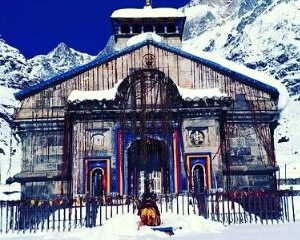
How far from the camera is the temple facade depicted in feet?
81.1

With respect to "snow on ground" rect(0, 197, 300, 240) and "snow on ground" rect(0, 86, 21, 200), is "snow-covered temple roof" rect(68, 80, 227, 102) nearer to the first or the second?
"snow on ground" rect(0, 197, 300, 240)

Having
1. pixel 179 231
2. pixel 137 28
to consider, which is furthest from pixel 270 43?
pixel 179 231

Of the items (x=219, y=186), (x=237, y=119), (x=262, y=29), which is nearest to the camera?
(x=219, y=186)

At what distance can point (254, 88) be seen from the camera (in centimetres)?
2639

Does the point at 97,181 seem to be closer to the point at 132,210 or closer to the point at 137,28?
the point at 132,210

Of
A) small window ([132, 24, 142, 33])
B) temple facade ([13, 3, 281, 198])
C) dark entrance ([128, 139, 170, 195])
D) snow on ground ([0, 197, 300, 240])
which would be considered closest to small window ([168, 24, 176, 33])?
small window ([132, 24, 142, 33])

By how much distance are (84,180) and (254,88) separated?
9913mm

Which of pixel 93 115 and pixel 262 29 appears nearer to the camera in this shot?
pixel 93 115

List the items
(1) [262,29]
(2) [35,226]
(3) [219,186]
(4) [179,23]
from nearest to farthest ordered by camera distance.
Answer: (2) [35,226]
(3) [219,186]
(4) [179,23]
(1) [262,29]

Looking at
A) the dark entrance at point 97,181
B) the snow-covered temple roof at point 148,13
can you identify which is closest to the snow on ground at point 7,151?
the dark entrance at point 97,181

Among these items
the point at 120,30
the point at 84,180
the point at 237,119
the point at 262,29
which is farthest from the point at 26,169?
the point at 262,29

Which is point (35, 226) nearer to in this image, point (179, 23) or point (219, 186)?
point (219, 186)

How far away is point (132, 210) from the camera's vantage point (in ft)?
65.7

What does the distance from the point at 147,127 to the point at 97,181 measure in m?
3.61
